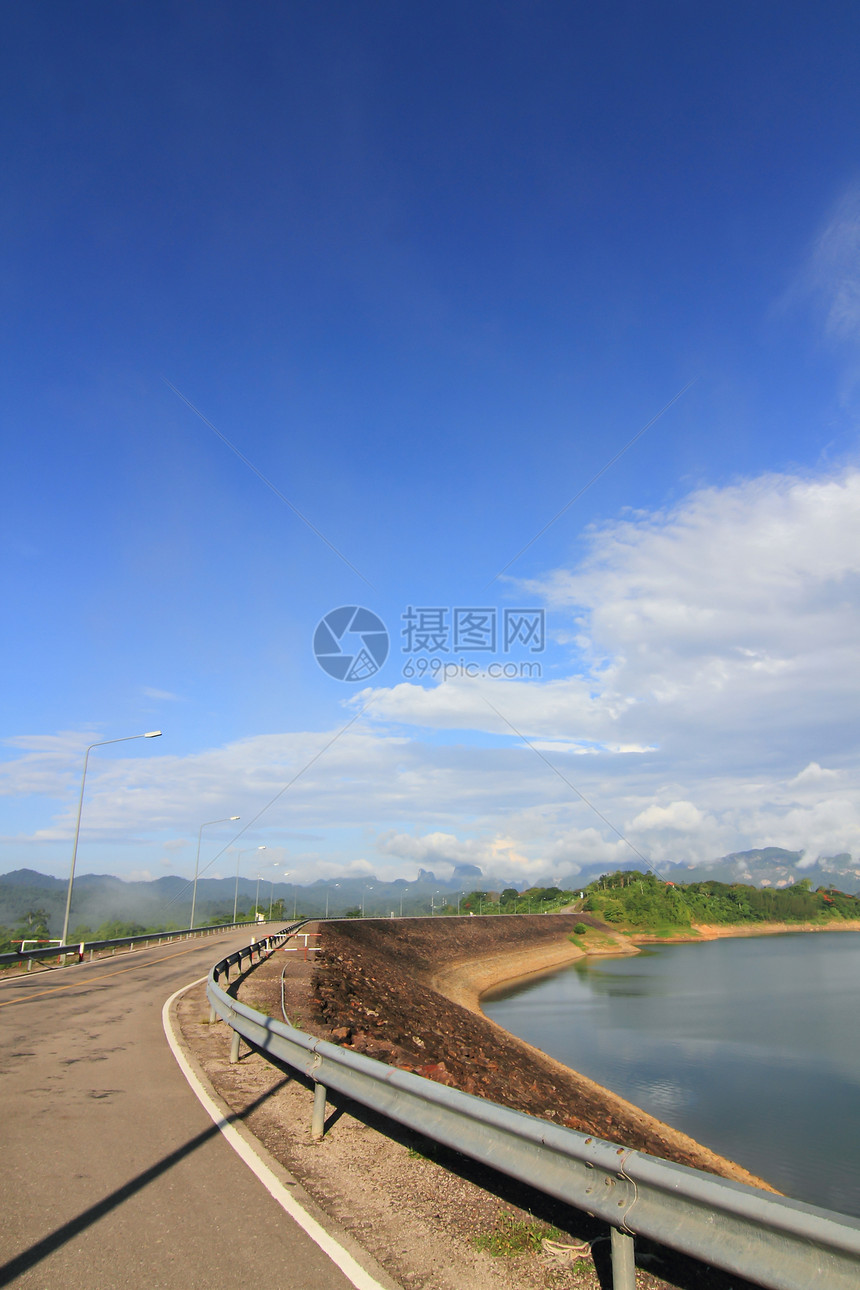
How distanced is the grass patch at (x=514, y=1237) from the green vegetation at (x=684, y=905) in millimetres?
143039

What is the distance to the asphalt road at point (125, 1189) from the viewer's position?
15.1 ft

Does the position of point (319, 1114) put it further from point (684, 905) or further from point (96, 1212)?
point (684, 905)

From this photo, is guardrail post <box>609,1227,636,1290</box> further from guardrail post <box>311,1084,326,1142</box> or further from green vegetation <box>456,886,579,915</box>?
green vegetation <box>456,886,579,915</box>

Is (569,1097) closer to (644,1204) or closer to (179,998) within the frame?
(179,998)

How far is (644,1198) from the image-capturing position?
391 cm

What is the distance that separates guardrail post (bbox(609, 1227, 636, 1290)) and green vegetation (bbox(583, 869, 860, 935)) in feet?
474

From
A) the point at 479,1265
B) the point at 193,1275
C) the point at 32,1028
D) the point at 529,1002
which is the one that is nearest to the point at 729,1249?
the point at 479,1265

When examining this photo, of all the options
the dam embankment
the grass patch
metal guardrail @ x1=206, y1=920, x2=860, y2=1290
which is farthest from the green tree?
the grass patch

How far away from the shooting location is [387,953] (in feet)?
183

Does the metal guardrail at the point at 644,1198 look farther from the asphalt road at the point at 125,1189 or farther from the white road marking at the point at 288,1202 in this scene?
the asphalt road at the point at 125,1189

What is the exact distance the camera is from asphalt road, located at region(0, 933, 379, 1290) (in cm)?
461

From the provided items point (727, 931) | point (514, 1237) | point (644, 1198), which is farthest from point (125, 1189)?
point (727, 931)

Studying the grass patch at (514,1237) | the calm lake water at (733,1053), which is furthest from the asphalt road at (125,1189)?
the calm lake water at (733,1053)

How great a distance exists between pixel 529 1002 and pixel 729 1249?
183ft
